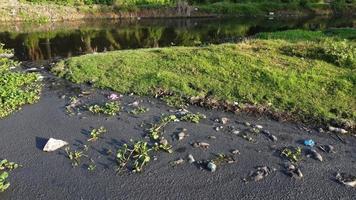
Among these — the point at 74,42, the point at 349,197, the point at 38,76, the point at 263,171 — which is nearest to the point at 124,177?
the point at 263,171

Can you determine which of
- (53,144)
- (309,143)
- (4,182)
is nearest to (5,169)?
(4,182)

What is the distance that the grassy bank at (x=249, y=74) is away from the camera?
1605cm

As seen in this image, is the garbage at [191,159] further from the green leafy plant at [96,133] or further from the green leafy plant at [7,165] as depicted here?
the green leafy plant at [7,165]

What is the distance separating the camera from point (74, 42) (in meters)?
35.9

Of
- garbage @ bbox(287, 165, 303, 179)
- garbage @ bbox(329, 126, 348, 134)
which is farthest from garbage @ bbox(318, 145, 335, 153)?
garbage @ bbox(287, 165, 303, 179)

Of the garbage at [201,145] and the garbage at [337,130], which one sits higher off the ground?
the garbage at [337,130]

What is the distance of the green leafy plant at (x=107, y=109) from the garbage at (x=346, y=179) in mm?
8581

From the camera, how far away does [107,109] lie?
1619 centimetres

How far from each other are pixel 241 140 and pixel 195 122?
2.09 meters

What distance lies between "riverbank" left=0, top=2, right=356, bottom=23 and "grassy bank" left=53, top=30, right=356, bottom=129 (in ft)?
115

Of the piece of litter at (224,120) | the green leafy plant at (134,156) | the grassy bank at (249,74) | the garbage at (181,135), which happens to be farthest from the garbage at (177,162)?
the grassy bank at (249,74)

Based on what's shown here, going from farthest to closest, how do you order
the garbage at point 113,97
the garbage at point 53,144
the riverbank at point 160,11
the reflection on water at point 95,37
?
the riverbank at point 160,11
the reflection on water at point 95,37
the garbage at point 113,97
the garbage at point 53,144

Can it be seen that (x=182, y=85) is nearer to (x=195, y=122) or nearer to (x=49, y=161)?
(x=195, y=122)

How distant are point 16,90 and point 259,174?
38.8 ft
